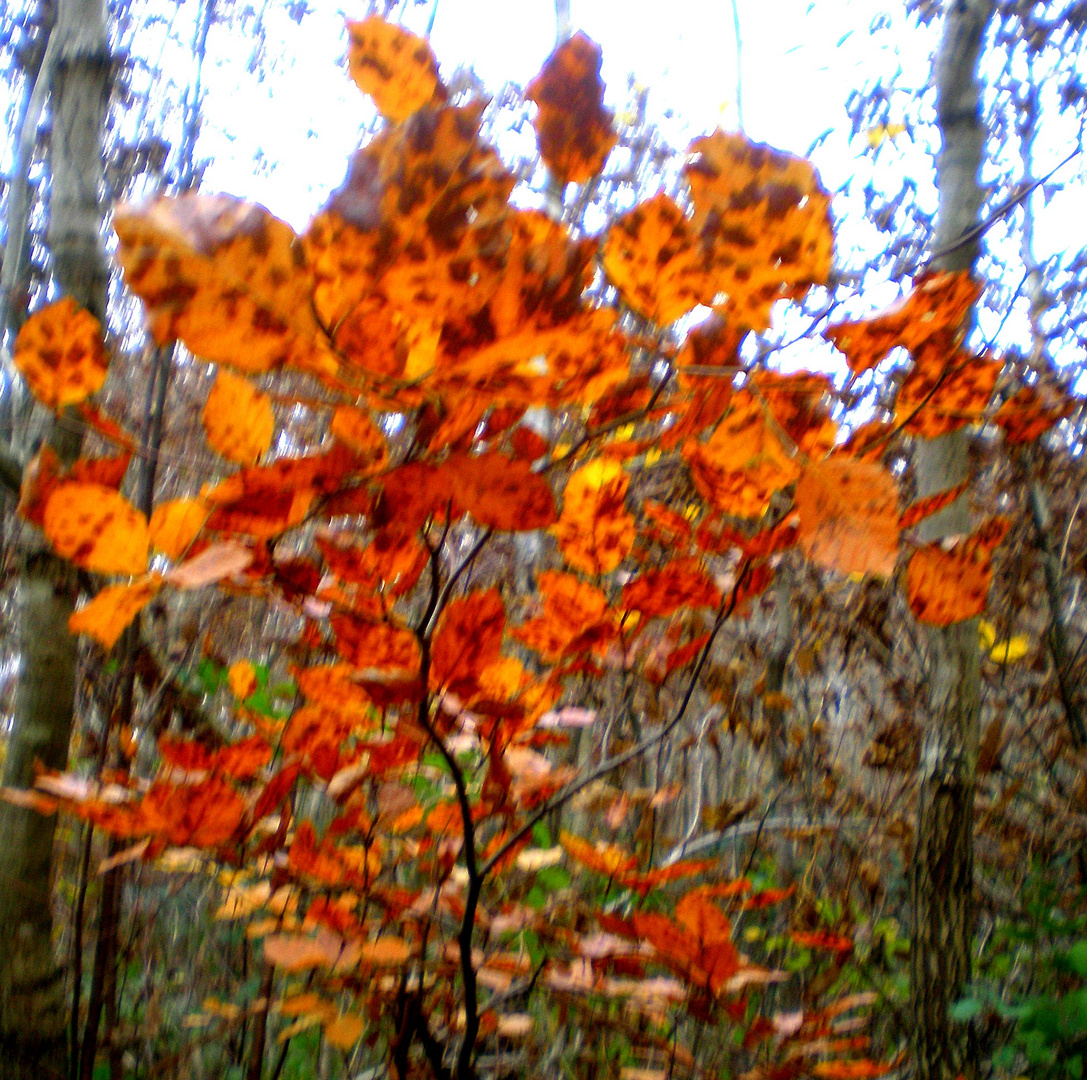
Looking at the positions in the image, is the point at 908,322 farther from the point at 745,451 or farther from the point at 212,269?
the point at 212,269

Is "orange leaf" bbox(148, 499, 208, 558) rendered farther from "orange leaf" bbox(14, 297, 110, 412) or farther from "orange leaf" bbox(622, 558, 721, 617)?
"orange leaf" bbox(622, 558, 721, 617)

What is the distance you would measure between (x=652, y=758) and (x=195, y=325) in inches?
104

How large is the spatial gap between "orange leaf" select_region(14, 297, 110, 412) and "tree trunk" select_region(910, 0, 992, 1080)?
3.56 feet

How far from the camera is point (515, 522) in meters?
0.41

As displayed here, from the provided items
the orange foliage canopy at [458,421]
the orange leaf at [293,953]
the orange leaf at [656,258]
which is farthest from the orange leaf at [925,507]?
the orange leaf at [293,953]

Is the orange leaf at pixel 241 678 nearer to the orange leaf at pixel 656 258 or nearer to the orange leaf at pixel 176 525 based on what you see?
the orange leaf at pixel 176 525

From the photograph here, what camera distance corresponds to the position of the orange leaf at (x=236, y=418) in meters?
0.49

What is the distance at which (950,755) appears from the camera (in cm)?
120

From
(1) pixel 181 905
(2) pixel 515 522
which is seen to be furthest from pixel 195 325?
(1) pixel 181 905

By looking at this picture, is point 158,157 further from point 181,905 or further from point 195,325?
point 181,905

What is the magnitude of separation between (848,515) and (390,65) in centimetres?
36

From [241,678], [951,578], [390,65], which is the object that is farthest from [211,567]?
[241,678]

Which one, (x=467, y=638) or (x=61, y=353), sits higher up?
(x=61, y=353)

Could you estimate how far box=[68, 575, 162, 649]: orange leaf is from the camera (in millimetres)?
451
